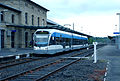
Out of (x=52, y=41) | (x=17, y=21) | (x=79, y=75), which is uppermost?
(x=17, y=21)

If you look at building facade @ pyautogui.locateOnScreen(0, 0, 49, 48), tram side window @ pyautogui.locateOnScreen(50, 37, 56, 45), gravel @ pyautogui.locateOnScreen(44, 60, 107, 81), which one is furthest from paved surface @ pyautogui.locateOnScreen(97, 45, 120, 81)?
building facade @ pyautogui.locateOnScreen(0, 0, 49, 48)

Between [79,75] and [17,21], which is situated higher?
[17,21]

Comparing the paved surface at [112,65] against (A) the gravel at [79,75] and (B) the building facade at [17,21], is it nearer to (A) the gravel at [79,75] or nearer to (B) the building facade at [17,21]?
(A) the gravel at [79,75]

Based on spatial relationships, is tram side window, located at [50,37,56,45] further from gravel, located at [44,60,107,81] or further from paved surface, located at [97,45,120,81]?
gravel, located at [44,60,107,81]

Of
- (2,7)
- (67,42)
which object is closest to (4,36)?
(2,7)

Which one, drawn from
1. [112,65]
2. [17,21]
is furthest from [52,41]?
[17,21]

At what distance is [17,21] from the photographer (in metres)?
42.8

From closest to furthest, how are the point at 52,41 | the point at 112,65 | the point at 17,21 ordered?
1. the point at 112,65
2. the point at 52,41
3. the point at 17,21

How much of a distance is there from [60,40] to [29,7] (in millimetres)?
19997

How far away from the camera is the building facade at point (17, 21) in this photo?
37.6m

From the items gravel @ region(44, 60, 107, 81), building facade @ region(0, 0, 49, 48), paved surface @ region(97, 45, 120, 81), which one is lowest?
gravel @ region(44, 60, 107, 81)

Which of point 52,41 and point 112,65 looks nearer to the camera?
point 112,65

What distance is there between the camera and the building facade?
123 ft

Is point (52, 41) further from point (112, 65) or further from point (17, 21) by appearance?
point (17, 21)
